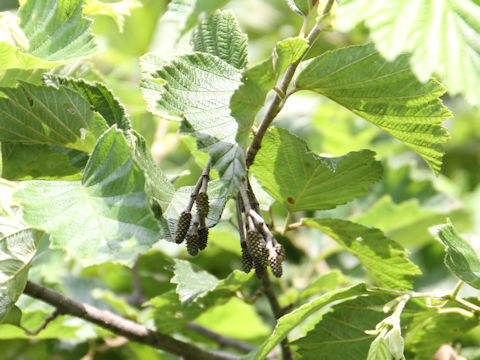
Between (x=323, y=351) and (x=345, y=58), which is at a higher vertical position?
(x=345, y=58)

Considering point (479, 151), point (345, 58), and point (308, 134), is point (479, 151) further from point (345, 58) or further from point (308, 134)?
point (345, 58)

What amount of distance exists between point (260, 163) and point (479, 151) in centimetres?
180

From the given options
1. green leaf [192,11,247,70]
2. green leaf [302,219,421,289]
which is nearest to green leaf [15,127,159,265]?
green leaf [192,11,247,70]

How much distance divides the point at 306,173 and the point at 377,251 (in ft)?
0.52

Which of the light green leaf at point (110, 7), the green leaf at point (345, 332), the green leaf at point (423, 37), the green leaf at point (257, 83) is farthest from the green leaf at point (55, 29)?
the green leaf at point (345, 332)

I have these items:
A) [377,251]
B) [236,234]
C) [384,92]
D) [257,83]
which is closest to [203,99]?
[257,83]

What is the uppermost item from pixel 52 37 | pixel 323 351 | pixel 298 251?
pixel 52 37

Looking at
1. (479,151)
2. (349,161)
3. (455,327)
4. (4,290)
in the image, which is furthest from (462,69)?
(479,151)

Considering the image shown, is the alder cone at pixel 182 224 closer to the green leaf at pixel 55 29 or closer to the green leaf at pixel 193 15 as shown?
the green leaf at pixel 193 15

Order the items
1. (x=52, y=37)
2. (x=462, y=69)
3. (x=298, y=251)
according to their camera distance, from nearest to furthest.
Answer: (x=462, y=69) < (x=52, y=37) < (x=298, y=251)

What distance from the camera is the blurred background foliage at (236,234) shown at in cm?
118

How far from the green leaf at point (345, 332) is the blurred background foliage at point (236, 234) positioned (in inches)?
5.5

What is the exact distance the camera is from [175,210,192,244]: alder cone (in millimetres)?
660

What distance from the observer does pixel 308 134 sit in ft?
5.79
